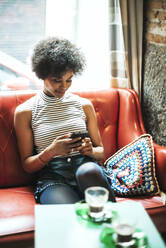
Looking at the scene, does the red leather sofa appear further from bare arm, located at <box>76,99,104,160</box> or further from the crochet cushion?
bare arm, located at <box>76,99,104,160</box>

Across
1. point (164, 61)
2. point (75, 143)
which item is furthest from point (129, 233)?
point (164, 61)

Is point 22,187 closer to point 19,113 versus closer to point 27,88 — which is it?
point 19,113

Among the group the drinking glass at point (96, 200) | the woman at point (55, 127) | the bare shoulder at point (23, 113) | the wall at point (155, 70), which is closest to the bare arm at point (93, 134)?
the woman at point (55, 127)

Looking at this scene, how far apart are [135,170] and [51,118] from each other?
1.83ft

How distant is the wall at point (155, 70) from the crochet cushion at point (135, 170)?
303mm

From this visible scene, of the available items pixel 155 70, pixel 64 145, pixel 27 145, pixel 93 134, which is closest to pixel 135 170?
pixel 93 134

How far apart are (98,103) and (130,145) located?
0.39 m

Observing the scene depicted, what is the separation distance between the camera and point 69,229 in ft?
4.30

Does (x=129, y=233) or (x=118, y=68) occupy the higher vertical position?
(x=118, y=68)

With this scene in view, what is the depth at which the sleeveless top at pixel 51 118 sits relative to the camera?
196cm

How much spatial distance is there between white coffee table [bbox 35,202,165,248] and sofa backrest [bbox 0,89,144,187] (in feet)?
2.44

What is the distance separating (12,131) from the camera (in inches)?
84.5

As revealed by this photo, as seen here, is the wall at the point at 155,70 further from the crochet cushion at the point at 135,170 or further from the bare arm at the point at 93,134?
the bare arm at the point at 93,134

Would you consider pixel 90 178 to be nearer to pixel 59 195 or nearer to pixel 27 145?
pixel 59 195
